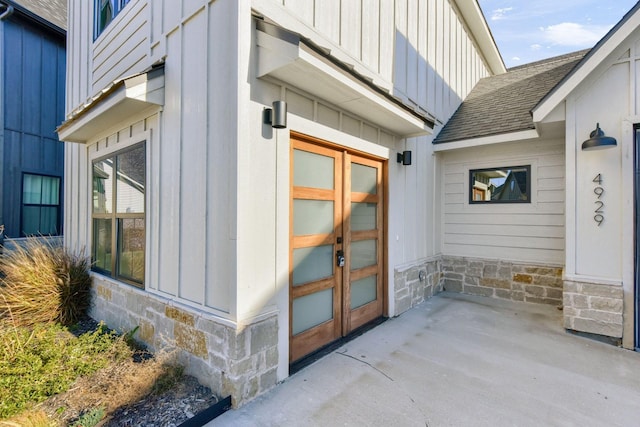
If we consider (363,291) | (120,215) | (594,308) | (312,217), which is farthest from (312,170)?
(594,308)

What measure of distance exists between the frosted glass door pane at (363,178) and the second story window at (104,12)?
4.04 metres

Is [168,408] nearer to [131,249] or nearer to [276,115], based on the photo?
[131,249]

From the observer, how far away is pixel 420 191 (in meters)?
5.70

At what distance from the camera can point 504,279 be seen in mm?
5844

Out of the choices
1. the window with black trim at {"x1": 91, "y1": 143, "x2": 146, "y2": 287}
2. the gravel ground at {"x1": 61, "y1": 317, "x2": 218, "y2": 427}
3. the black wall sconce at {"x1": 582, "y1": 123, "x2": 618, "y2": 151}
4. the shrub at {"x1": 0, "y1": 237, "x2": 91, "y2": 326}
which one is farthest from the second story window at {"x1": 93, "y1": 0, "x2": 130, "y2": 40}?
the black wall sconce at {"x1": 582, "y1": 123, "x2": 618, "y2": 151}

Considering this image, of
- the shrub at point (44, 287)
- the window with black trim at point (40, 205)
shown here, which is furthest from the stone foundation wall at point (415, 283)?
the window with black trim at point (40, 205)

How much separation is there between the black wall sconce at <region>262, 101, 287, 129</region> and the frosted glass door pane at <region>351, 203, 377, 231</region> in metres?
1.73

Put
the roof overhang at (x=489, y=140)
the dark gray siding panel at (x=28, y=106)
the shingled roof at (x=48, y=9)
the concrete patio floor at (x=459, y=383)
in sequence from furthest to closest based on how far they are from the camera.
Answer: the shingled roof at (x=48, y=9)
the dark gray siding panel at (x=28, y=106)
the roof overhang at (x=489, y=140)
the concrete patio floor at (x=459, y=383)

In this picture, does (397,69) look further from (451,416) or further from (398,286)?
(451,416)

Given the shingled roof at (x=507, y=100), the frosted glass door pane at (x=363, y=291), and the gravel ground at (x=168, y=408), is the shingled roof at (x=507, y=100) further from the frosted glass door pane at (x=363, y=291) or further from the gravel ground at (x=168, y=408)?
the gravel ground at (x=168, y=408)

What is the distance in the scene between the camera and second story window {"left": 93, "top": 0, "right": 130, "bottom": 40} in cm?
457

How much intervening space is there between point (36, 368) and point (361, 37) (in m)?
5.17

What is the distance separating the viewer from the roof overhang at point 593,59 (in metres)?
3.65

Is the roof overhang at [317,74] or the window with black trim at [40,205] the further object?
the window with black trim at [40,205]
